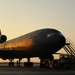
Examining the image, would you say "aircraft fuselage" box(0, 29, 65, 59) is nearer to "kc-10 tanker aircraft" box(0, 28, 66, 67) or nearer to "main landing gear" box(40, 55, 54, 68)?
"kc-10 tanker aircraft" box(0, 28, 66, 67)

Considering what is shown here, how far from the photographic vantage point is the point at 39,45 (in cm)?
3575

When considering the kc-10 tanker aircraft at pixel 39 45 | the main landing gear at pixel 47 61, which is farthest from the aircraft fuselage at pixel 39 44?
the main landing gear at pixel 47 61

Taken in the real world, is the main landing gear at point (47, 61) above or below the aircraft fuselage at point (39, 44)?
below

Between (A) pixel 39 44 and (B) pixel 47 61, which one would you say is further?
(B) pixel 47 61

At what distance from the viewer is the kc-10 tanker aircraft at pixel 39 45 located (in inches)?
1358

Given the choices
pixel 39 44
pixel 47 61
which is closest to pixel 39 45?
pixel 39 44

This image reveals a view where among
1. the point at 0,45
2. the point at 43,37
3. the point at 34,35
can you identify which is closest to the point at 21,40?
the point at 34,35

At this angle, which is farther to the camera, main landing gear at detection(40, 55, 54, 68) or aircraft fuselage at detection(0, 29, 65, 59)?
main landing gear at detection(40, 55, 54, 68)

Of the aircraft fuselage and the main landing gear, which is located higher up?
the aircraft fuselage

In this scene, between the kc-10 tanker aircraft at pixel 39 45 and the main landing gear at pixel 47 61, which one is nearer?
the kc-10 tanker aircraft at pixel 39 45

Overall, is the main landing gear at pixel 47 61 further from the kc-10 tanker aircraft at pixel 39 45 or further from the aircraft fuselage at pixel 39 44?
the aircraft fuselage at pixel 39 44

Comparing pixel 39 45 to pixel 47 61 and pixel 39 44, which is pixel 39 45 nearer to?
pixel 39 44

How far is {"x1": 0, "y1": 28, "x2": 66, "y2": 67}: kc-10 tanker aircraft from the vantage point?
1358 inches

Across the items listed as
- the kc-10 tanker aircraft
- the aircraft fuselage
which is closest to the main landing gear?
the kc-10 tanker aircraft
